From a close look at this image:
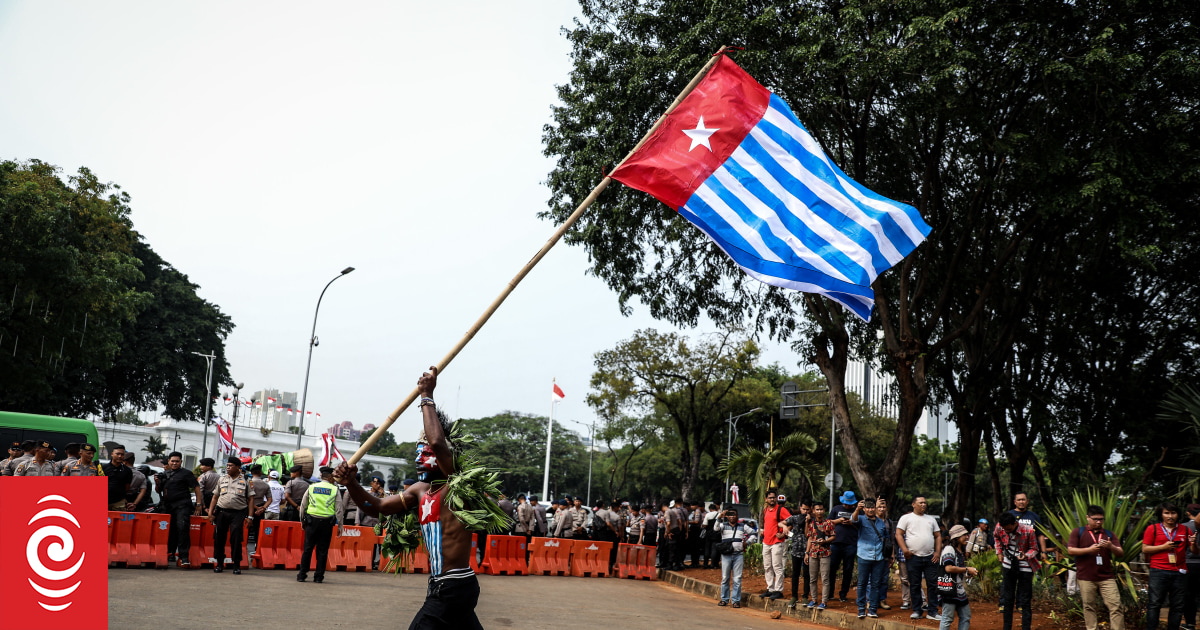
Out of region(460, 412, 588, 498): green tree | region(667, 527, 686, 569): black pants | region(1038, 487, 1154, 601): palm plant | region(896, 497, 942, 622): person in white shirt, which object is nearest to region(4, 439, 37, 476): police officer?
region(896, 497, 942, 622): person in white shirt

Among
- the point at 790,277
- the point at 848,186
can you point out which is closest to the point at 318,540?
the point at 790,277

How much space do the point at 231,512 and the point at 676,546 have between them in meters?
11.9

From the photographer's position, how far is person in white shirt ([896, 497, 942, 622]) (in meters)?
12.7

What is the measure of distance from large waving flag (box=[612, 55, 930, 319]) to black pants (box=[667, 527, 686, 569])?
15.3 m

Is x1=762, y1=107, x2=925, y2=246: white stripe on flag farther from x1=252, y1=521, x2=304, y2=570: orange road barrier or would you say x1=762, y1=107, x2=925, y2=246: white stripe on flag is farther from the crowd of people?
x1=252, y1=521, x2=304, y2=570: orange road barrier

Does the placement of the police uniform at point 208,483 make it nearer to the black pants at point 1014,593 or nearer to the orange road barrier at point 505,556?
the orange road barrier at point 505,556

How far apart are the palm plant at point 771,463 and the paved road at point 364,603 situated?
3.67 meters

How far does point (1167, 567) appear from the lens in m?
11.2

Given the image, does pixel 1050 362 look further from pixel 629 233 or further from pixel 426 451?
pixel 426 451

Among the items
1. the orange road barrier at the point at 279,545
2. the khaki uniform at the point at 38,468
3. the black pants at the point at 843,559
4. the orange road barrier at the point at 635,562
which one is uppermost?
the khaki uniform at the point at 38,468

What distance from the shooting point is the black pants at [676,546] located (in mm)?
22406

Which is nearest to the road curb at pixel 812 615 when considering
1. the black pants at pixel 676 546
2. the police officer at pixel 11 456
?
the black pants at pixel 676 546

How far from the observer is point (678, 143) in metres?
8.01

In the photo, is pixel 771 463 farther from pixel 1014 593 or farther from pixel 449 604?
pixel 449 604
